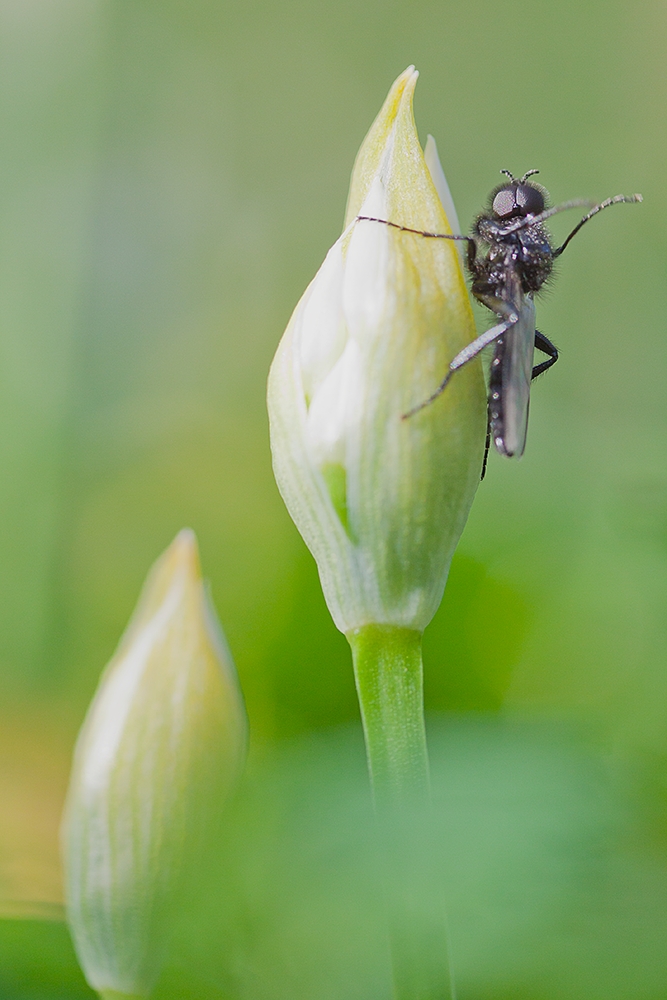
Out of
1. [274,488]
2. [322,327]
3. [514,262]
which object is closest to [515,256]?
[514,262]

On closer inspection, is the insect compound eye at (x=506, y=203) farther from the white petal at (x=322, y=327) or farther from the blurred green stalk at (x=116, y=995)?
the blurred green stalk at (x=116, y=995)

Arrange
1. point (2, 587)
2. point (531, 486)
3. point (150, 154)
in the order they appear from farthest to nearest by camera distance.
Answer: point (150, 154) < point (2, 587) < point (531, 486)

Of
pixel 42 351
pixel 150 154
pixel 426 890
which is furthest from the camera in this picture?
pixel 150 154

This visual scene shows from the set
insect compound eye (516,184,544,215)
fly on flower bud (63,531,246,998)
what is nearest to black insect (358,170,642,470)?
insect compound eye (516,184,544,215)

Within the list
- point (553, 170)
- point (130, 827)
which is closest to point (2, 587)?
point (130, 827)

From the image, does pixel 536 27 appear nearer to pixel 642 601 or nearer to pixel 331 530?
pixel 642 601

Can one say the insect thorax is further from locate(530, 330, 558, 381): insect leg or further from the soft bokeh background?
the soft bokeh background

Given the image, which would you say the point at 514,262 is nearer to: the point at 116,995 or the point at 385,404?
the point at 385,404
